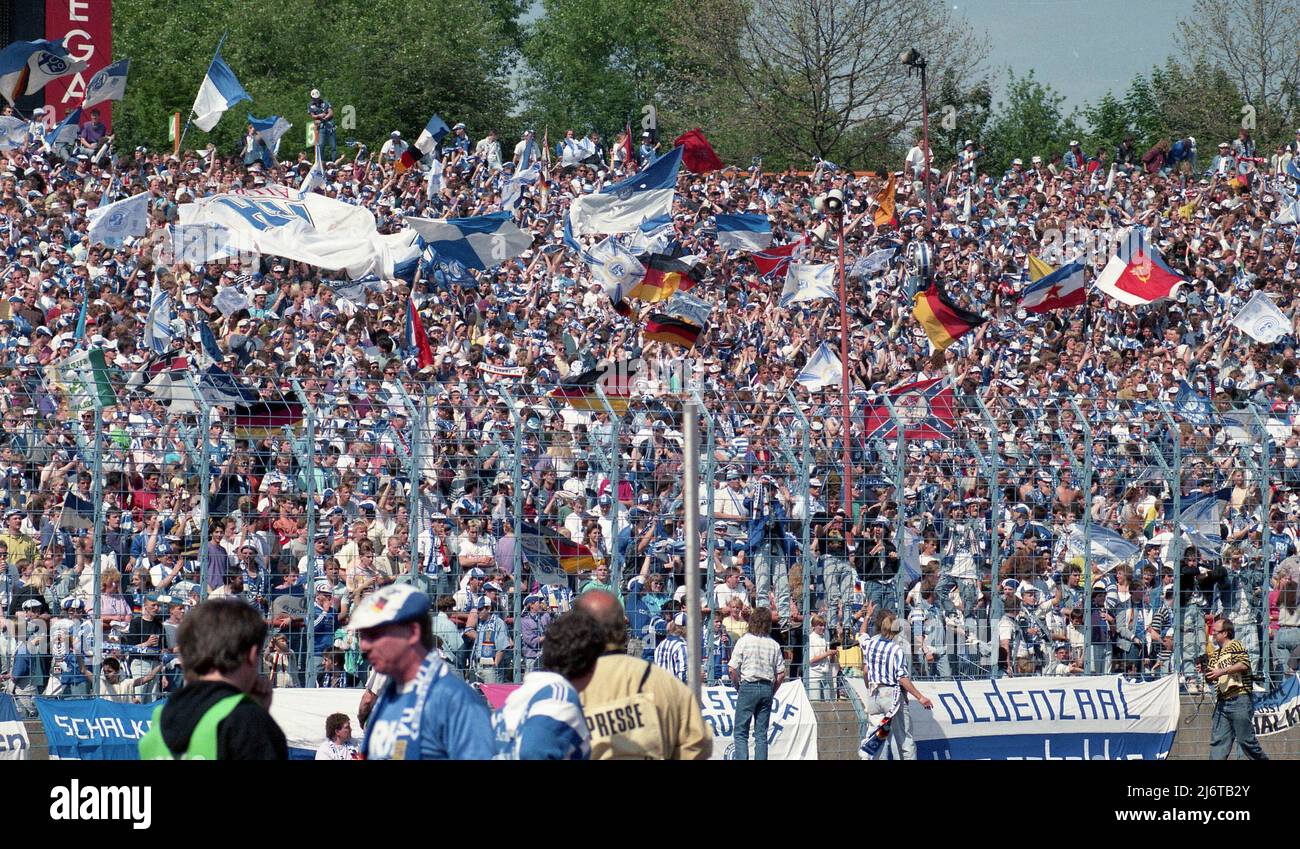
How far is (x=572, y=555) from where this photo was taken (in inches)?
498

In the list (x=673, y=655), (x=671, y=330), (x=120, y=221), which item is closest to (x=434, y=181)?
(x=120, y=221)

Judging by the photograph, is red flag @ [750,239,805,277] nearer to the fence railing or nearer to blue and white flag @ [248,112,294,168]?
blue and white flag @ [248,112,294,168]

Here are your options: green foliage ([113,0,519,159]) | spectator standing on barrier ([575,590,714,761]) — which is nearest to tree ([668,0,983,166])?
green foliage ([113,0,519,159])

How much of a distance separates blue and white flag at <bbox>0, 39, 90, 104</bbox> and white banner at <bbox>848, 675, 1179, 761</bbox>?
2026cm

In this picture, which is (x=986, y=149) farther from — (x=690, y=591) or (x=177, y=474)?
(x=690, y=591)

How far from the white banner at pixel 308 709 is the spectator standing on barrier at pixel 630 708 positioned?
621 cm

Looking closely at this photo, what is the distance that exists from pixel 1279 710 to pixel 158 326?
1188cm

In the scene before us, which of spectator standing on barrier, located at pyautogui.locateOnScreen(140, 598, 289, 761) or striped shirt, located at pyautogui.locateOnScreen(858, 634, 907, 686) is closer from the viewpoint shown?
spectator standing on barrier, located at pyautogui.locateOnScreen(140, 598, 289, 761)

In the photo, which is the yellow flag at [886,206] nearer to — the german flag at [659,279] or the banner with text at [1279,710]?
the german flag at [659,279]

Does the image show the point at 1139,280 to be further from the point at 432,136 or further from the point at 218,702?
the point at 218,702

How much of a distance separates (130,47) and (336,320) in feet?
144

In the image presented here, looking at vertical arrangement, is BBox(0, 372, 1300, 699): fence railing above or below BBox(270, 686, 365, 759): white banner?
above

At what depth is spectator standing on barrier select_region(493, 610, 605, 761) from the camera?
5.24 meters

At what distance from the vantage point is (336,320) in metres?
20.8
